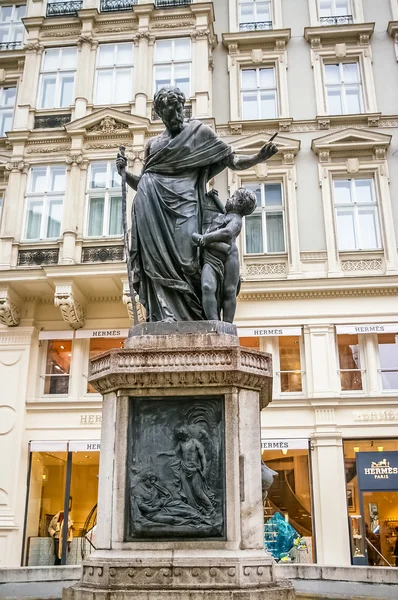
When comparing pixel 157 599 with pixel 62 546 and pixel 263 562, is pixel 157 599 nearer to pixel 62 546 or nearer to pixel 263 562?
pixel 263 562

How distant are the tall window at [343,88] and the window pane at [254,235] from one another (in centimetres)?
441

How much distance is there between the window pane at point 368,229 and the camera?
18.4 meters

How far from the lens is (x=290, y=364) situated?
17719 mm

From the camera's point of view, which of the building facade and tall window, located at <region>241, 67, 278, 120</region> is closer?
the building facade

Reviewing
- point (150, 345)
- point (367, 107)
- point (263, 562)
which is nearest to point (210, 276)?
point (150, 345)

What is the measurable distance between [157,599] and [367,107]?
18.0m

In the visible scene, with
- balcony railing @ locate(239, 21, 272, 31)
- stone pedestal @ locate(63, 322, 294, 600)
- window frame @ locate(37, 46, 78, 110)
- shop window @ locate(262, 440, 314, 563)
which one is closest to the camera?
stone pedestal @ locate(63, 322, 294, 600)

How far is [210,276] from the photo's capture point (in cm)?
593

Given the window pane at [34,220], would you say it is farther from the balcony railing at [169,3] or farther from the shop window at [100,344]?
the balcony railing at [169,3]

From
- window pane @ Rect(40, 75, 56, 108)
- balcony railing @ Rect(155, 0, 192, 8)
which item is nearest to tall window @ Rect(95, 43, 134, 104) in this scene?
window pane @ Rect(40, 75, 56, 108)

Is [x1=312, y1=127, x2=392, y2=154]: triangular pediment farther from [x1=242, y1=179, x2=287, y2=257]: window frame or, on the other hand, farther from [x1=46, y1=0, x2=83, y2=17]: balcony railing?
[x1=46, y1=0, x2=83, y2=17]: balcony railing

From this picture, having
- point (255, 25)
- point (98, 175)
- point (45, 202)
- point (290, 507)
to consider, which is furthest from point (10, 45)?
point (290, 507)

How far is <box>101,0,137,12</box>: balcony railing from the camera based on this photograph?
20.9 metres

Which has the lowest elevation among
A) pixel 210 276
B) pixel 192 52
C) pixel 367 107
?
pixel 210 276
